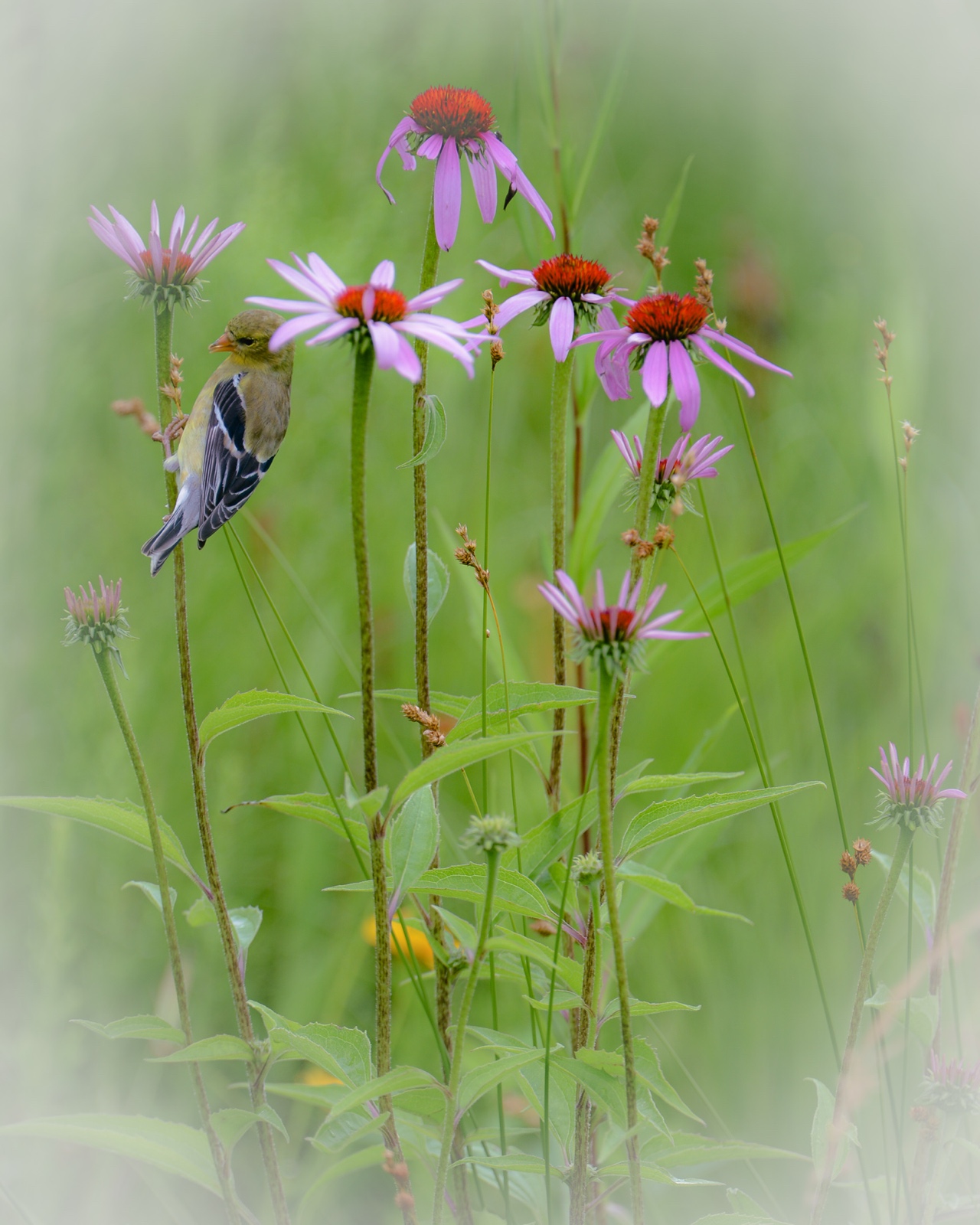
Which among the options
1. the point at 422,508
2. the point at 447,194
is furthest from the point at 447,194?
the point at 422,508

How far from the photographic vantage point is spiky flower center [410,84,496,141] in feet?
2.15

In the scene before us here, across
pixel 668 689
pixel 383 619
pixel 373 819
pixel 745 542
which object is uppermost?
pixel 745 542

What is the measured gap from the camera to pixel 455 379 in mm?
1769

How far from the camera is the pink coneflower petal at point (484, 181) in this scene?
68cm

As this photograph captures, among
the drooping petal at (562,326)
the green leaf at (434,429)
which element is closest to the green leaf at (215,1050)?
the green leaf at (434,429)

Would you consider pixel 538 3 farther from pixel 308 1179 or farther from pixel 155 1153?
pixel 308 1179

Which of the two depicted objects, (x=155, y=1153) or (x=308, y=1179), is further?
(x=308, y=1179)

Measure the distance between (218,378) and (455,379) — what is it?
1.05m

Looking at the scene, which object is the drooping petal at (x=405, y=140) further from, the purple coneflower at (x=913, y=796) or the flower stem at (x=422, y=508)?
the purple coneflower at (x=913, y=796)

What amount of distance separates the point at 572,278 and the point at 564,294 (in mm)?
12

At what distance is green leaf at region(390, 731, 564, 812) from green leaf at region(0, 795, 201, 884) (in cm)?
19

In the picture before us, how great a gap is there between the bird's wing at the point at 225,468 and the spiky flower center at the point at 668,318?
27 cm

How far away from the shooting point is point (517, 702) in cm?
60

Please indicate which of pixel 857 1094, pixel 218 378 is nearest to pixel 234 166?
pixel 218 378
